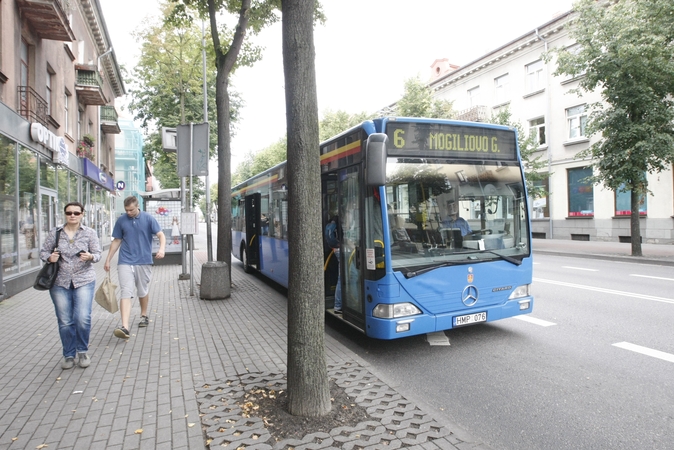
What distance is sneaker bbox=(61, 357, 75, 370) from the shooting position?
480cm

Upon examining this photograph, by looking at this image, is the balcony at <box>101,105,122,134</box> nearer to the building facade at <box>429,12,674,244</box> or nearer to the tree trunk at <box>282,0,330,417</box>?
the building facade at <box>429,12,674,244</box>

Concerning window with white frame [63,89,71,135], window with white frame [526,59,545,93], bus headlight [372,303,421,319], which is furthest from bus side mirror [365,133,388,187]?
window with white frame [526,59,545,93]

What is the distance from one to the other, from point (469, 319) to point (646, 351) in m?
2.01

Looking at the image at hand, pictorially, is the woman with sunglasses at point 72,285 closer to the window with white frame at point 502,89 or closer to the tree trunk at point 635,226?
the tree trunk at point 635,226

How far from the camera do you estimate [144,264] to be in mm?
6203

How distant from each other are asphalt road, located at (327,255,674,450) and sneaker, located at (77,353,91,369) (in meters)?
2.99

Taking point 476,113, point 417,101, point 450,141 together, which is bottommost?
point 450,141

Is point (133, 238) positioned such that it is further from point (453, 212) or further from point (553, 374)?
point (553, 374)

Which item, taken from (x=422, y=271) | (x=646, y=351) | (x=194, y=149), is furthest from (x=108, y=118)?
(x=646, y=351)

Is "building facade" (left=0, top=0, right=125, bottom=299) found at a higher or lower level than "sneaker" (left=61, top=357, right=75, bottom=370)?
higher

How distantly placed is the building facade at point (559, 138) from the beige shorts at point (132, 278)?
63.3ft

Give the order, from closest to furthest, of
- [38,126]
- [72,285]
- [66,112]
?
[72,285] < [38,126] < [66,112]

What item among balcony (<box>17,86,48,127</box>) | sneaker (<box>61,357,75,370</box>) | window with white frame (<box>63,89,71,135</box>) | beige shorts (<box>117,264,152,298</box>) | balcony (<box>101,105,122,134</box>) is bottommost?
sneaker (<box>61,357,75,370</box>)

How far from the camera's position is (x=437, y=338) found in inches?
237
